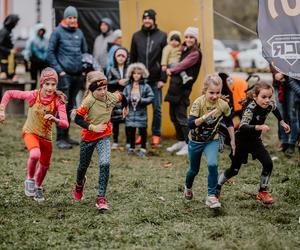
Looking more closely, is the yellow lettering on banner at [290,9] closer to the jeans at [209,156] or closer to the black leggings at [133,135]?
the jeans at [209,156]

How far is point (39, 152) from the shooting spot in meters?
7.43

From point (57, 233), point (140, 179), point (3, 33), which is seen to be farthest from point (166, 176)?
point (3, 33)

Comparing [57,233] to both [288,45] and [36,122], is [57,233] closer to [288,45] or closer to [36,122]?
[36,122]

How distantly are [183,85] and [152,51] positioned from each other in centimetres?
96

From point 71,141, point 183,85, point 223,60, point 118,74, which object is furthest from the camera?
point 223,60

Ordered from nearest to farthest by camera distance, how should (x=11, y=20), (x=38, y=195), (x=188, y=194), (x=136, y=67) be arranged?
(x=38, y=195) < (x=188, y=194) < (x=136, y=67) < (x=11, y=20)

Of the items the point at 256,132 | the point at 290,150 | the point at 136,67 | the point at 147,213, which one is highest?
the point at 136,67

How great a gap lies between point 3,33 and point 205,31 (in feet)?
18.5

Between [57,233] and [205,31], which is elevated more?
[205,31]

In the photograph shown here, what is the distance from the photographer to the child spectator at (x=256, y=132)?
24.2 ft

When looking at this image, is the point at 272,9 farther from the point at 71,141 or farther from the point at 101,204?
the point at 71,141

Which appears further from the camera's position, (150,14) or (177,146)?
(177,146)

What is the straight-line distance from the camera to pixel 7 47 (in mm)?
15789

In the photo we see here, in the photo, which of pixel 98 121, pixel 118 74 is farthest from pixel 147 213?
pixel 118 74
